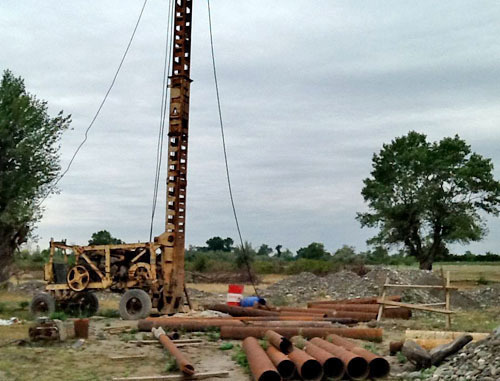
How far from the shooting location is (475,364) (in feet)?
27.1

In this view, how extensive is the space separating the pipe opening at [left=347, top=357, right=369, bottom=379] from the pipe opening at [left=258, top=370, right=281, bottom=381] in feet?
3.95

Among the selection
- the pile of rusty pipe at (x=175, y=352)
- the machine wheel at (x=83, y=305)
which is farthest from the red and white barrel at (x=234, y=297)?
the pile of rusty pipe at (x=175, y=352)

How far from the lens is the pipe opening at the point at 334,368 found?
872 centimetres

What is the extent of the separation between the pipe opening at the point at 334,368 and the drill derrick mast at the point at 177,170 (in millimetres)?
8541

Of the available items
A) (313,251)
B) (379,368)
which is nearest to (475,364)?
(379,368)

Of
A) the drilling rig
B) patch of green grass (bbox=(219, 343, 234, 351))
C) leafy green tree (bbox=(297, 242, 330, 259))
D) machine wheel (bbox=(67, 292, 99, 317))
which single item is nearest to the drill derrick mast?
the drilling rig

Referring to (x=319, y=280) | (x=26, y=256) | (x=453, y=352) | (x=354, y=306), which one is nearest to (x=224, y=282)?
(x=319, y=280)

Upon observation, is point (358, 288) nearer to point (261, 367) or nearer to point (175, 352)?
point (175, 352)

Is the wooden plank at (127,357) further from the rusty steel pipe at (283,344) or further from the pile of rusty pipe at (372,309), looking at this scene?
the pile of rusty pipe at (372,309)

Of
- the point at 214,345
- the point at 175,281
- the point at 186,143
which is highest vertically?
the point at 186,143

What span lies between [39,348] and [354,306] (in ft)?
30.3

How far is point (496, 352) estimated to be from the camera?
27.6 ft

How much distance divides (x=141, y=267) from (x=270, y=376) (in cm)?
873

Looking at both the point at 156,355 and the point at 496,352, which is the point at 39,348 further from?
the point at 496,352
